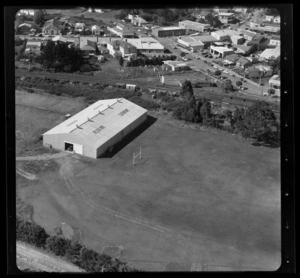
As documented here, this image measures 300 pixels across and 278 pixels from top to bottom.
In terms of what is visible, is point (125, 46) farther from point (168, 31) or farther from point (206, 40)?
point (206, 40)

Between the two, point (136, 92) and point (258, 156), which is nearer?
point (258, 156)

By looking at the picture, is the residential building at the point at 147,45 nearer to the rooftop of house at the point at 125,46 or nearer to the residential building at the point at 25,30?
the rooftop of house at the point at 125,46

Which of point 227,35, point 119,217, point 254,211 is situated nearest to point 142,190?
point 119,217

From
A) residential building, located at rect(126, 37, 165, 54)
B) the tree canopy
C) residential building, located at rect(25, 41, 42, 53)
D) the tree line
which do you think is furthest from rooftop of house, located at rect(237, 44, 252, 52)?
residential building, located at rect(25, 41, 42, 53)

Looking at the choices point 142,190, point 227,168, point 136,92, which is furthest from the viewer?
point 136,92

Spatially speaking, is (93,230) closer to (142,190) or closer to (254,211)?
(142,190)

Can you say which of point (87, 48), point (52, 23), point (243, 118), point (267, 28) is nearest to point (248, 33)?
point (267, 28)

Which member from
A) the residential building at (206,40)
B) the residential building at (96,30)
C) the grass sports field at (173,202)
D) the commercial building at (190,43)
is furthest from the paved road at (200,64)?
the grass sports field at (173,202)
